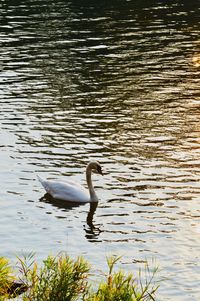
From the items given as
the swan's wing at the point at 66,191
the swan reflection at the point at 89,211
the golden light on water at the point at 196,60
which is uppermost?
the golden light on water at the point at 196,60

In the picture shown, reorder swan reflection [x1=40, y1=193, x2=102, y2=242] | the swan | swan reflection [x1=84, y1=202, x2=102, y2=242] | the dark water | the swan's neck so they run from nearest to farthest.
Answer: the dark water → swan reflection [x1=84, y1=202, x2=102, y2=242] → swan reflection [x1=40, y1=193, x2=102, y2=242] → the swan's neck → the swan

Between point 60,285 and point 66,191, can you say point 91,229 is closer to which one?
point 66,191

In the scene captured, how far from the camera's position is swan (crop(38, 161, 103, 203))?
2883 centimetres

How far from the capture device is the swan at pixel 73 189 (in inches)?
1135

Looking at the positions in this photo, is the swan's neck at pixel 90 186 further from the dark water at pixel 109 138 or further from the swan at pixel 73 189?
the dark water at pixel 109 138

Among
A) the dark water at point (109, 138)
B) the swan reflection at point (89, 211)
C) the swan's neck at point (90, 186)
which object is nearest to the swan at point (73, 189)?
the swan's neck at point (90, 186)

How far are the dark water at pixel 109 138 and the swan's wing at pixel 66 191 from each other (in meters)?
0.44

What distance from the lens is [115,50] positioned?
54.7 metres

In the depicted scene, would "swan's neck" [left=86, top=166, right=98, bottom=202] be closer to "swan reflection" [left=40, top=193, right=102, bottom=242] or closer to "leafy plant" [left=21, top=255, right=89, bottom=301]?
"swan reflection" [left=40, top=193, right=102, bottom=242]

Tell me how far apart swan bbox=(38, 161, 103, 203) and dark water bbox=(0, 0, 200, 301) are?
0.43m

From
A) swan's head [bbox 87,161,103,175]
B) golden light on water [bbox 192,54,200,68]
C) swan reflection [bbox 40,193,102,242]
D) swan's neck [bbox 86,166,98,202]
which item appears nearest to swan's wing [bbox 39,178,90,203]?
swan reflection [bbox 40,193,102,242]

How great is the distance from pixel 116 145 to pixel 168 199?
675 centimetres

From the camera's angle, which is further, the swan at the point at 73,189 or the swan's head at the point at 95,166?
the swan's head at the point at 95,166

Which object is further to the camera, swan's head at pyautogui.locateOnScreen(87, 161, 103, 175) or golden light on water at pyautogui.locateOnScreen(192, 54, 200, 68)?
golden light on water at pyautogui.locateOnScreen(192, 54, 200, 68)
